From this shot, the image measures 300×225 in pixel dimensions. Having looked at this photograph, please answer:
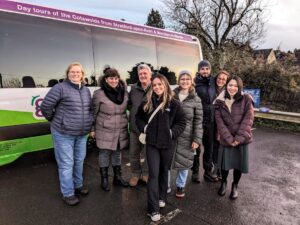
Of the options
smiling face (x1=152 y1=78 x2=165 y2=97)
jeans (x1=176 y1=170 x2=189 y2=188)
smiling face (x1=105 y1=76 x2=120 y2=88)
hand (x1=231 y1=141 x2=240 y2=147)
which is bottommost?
jeans (x1=176 y1=170 x2=189 y2=188)

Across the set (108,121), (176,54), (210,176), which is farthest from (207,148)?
(176,54)

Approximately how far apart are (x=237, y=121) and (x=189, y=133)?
0.68 metres

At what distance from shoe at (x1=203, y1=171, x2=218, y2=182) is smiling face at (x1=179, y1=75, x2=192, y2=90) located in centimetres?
170

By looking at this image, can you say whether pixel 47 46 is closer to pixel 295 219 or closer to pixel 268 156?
pixel 295 219

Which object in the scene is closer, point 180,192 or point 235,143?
point 235,143

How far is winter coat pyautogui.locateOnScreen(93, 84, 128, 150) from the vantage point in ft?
12.7

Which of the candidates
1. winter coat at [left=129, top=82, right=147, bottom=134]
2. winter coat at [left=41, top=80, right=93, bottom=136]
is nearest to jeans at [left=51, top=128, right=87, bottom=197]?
winter coat at [left=41, top=80, right=93, bottom=136]

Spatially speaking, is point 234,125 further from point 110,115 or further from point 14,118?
point 14,118

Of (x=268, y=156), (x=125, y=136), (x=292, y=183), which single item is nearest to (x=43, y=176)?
(x=125, y=136)

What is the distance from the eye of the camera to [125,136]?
13.6ft

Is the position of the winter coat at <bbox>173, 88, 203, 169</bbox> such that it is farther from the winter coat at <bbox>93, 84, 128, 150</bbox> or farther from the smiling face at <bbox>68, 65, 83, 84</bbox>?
the smiling face at <bbox>68, 65, 83, 84</bbox>

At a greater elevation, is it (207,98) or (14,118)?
(207,98)

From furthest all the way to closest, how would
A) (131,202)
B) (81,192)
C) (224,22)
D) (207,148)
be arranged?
(224,22)
(207,148)
(81,192)
(131,202)

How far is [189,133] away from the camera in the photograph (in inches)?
152
